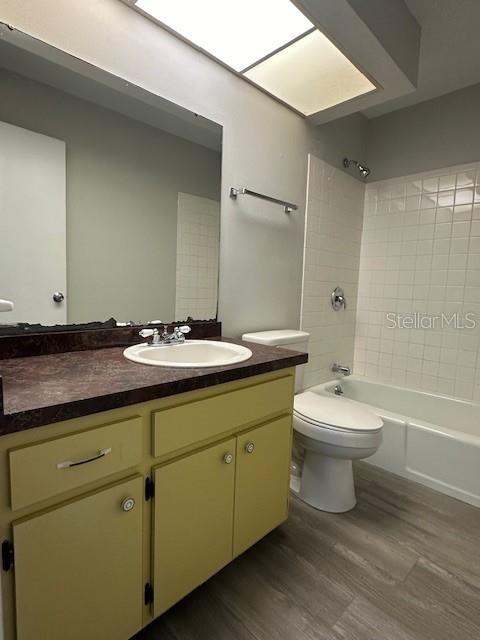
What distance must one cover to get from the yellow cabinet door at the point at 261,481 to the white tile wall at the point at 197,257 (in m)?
0.65

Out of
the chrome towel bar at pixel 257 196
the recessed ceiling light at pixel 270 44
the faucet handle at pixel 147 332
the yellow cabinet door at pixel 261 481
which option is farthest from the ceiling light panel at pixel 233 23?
the yellow cabinet door at pixel 261 481

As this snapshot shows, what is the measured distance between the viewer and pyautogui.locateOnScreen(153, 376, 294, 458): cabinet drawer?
903 millimetres

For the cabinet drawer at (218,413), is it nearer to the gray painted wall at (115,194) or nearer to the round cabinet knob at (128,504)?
the round cabinet knob at (128,504)

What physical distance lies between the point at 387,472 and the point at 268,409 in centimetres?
128

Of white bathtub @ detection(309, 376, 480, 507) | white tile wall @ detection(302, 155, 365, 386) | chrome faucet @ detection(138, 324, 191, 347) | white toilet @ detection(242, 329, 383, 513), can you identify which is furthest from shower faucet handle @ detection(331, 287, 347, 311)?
chrome faucet @ detection(138, 324, 191, 347)

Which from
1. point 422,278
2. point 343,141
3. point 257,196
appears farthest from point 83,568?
point 343,141

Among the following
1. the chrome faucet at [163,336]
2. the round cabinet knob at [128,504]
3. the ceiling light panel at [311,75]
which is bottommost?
the round cabinet knob at [128,504]

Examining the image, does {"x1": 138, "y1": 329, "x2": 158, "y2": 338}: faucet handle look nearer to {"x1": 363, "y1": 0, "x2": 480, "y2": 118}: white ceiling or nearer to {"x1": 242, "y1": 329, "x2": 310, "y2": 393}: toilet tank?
{"x1": 242, "y1": 329, "x2": 310, "y2": 393}: toilet tank

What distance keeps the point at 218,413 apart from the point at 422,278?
6.49 feet

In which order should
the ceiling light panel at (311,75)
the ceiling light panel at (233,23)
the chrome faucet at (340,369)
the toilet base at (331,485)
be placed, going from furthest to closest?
the chrome faucet at (340,369) < the toilet base at (331,485) < the ceiling light panel at (311,75) < the ceiling light panel at (233,23)

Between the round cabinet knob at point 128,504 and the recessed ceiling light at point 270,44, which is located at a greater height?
the recessed ceiling light at point 270,44

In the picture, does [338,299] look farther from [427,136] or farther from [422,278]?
[427,136]

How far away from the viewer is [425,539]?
147cm

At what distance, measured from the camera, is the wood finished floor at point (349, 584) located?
1060mm
